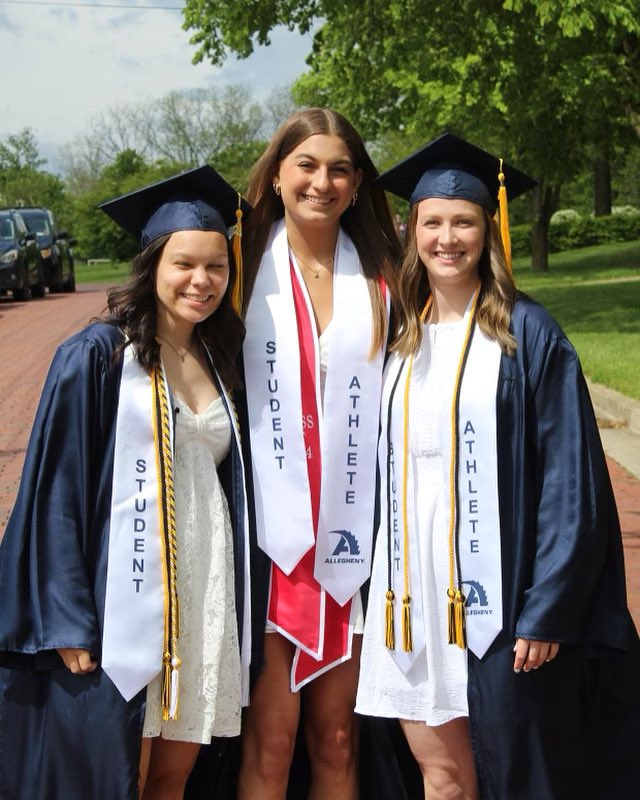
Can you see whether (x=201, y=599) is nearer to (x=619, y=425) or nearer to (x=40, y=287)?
(x=619, y=425)

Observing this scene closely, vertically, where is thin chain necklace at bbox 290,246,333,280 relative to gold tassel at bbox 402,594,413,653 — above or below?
above

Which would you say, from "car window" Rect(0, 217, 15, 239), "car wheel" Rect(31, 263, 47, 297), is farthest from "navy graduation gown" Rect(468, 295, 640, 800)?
"car wheel" Rect(31, 263, 47, 297)

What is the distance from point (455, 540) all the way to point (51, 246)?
950 inches

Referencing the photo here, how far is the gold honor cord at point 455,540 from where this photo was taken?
316cm

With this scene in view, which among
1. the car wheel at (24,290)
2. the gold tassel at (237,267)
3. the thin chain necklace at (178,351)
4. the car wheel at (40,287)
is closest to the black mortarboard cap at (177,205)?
the gold tassel at (237,267)

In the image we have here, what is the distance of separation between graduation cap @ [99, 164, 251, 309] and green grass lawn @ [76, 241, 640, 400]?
4.42 m

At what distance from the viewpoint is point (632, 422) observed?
936 centimetres

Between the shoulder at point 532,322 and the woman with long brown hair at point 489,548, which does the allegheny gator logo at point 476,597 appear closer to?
the woman with long brown hair at point 489,548

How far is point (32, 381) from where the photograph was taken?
13.0 meters

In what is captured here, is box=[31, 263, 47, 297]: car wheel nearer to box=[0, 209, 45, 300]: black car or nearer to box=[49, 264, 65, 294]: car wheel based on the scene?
box=[0, 209, 45, 300]: black car

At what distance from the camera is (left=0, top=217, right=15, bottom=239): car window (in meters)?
23.2

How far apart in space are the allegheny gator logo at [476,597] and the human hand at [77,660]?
3.28 feet

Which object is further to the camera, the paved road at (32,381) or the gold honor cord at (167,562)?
the paved road at (32,381)

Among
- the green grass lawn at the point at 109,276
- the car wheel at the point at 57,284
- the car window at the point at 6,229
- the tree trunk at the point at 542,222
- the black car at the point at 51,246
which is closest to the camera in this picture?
the car window at the point at 6,229
